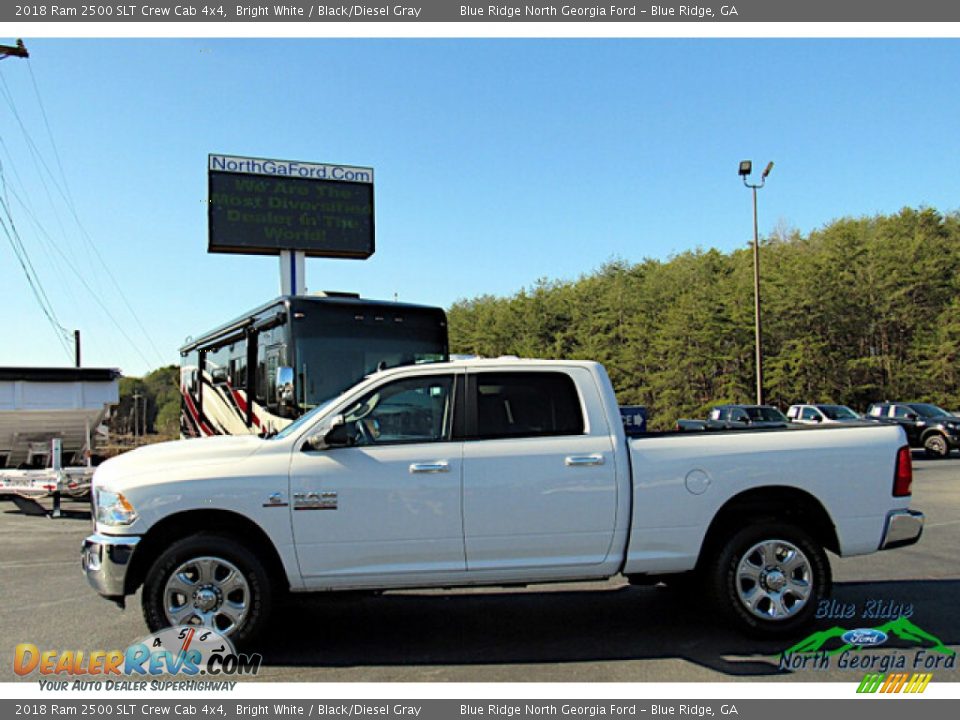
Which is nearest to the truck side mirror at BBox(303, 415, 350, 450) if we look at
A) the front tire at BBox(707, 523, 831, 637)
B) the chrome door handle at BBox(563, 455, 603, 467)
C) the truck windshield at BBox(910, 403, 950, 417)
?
the chrome door handle at BBox(563, 455, 603, 467)

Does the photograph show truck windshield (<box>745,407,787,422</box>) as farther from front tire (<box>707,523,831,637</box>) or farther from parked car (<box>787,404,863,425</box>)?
front tire (<box>707,523,831,637</box>)

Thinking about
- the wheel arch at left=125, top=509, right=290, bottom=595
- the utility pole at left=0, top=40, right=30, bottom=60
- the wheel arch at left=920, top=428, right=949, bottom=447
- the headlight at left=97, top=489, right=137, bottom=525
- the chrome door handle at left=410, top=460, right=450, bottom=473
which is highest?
the utility pole at left=0, top=40, right=30, bottom=60

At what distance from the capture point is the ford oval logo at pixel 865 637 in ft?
18.2

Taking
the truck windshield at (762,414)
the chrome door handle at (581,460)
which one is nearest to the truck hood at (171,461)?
the chrome door handle at (581,460)

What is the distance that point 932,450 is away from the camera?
24688 mm

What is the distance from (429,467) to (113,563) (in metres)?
2.16

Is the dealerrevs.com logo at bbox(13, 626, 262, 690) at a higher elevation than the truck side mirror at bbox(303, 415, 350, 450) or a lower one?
lower

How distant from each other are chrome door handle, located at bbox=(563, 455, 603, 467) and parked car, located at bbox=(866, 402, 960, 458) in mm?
21303

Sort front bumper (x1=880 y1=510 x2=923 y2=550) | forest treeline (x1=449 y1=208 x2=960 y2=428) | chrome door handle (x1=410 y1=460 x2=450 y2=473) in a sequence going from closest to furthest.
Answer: chrome door handle (x1=410 y1=460 x2=450 y2=473)
front bumper (x1=880 y1=510 x2=923 y2=550)
forest treeline (x1=449 y1=208 x2=960 y2=428)

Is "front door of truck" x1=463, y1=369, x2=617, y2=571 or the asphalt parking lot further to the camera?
"front door of truck" x1=463, y1=369, x2=617, y2=571

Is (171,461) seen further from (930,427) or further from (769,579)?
(930,427)

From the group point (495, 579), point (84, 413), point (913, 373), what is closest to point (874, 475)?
point (495, 579)

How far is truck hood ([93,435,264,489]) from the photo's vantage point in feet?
17.5

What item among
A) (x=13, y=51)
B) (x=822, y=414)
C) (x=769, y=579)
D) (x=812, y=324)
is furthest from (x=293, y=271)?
(x=812, y=324)
